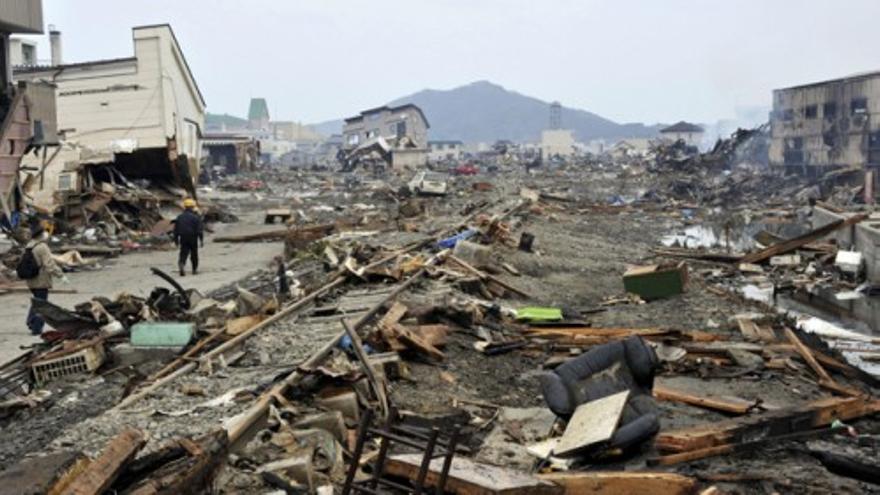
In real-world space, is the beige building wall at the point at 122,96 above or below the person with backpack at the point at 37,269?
above

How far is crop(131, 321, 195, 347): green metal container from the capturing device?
1018 cm

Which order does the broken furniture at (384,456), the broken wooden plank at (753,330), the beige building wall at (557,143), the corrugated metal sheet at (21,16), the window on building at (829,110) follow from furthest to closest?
the beige building wall at (557,143), the window on building at (829,110), the corrugated metal sheet at (21,16), the broken wooden plank at (753,330), the broken furniture at (384,456)

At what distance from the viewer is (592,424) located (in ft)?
22.7

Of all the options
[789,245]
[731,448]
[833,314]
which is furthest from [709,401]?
[789,245]

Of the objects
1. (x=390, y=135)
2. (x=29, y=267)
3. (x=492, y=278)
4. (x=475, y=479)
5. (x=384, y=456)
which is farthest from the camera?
(x=390, y=135)

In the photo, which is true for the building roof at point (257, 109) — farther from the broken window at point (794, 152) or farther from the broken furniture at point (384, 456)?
the broken furniture at point (384, 456)

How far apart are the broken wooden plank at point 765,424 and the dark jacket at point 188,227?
1195 centimetres

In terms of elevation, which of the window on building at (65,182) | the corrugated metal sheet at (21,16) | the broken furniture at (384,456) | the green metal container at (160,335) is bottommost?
the green metal container at (160,335)

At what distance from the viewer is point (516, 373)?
9.88m

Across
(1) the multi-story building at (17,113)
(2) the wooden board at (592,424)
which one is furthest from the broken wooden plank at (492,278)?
(1) the multi-story building at (17,113)

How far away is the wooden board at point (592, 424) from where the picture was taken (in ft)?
22.0

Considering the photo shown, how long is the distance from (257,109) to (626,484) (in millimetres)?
159399

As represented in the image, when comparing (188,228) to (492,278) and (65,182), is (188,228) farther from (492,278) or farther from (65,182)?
(65,182)

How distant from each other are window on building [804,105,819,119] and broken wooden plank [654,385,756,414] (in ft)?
141
